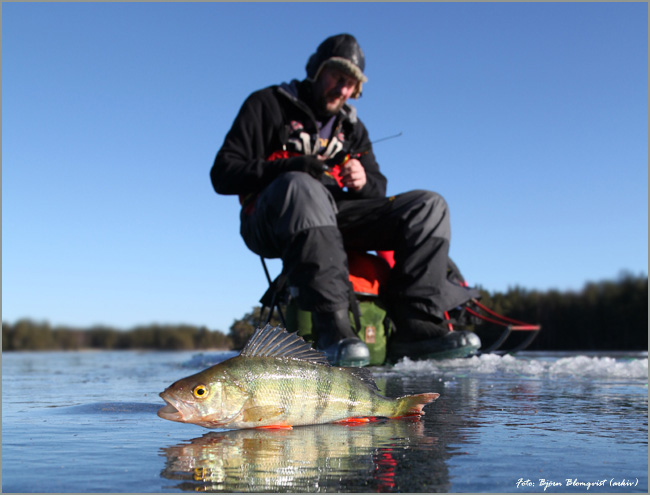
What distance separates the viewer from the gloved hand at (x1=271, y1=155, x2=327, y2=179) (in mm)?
4754

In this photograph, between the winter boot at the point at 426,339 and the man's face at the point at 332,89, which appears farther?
the man's face at the point at 332,89

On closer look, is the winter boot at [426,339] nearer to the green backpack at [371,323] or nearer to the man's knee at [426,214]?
the green backpack at [371,323]

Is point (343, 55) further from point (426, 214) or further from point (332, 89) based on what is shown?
point (426, 214)

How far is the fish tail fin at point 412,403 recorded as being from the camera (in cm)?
219

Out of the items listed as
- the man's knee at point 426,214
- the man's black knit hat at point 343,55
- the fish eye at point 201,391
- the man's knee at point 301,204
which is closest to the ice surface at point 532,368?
the man's knee at point 426,214

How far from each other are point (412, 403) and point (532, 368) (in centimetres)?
282

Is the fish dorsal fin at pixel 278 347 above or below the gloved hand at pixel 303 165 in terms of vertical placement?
below

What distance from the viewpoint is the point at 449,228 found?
5.39 metres

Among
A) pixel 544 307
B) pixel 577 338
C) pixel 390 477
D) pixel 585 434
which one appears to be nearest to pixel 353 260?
pixel 585 434

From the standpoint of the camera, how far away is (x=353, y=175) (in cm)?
513

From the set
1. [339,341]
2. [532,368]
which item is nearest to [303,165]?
[339,341]

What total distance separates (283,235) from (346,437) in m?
2.80

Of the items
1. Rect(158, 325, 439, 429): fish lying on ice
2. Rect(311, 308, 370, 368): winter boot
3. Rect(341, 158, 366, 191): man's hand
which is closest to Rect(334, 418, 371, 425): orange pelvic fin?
Rect(158, 325, 439, 429): fish lying on ice

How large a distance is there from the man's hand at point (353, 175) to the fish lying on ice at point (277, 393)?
3.04 m
